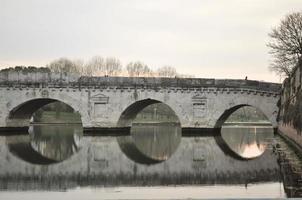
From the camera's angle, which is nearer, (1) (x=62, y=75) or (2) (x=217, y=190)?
(2) (x=217, y=190)

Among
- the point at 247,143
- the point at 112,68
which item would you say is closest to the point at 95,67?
the point at 112,68

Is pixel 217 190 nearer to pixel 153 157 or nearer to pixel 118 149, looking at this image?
pixel 153 157

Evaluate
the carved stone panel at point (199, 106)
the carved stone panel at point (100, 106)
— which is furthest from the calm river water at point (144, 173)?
the carved stone panel at point (100, 106)

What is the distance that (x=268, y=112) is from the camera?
119 ft

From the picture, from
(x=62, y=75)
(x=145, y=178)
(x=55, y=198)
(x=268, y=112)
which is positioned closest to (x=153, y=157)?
(x=145, y=178)

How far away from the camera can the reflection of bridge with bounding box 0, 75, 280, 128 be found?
1496 inches

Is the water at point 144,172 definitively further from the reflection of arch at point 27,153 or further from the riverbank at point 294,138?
the riverbank at point 294,138

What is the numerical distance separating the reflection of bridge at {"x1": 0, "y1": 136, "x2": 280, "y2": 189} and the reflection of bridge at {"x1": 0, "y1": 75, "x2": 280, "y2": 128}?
14.0m

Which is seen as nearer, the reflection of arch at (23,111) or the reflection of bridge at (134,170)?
the reflection of bridge at (134,170)

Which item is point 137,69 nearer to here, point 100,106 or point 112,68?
point 112,68

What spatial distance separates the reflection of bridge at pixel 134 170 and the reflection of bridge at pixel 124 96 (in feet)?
45.9

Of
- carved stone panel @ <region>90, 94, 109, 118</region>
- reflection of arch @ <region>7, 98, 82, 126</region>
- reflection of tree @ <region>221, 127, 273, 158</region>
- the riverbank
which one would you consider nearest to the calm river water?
reflection of tree @ <region>221, 127, 273, 158</region>

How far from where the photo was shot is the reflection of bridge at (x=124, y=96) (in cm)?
3800

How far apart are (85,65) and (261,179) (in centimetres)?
6249
